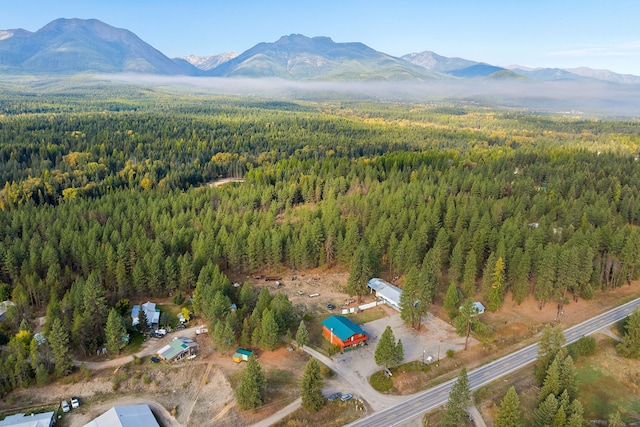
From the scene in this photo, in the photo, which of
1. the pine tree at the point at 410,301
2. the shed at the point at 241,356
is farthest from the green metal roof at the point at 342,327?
the shed at the point at 241,356

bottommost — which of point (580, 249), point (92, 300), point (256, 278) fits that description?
point (256, 278)

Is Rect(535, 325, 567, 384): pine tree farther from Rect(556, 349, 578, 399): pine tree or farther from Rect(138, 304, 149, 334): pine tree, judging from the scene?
Rect(138, 304, 149, 334): pine tree

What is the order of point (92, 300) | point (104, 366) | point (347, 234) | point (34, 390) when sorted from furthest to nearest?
point (347, 234) < point (92, 300) < point (104, 366) < point (34, 390)

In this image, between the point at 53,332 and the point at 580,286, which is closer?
the point at 53,332

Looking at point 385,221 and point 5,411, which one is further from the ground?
point 385,221

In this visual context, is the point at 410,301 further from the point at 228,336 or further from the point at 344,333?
the point at 228,336

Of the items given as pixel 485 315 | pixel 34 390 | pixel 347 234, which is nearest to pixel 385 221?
pixel 347 234

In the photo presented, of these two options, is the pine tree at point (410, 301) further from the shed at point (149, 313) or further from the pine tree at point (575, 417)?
the shed at point (149, 313)

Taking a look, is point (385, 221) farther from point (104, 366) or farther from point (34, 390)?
point (34, 390)
